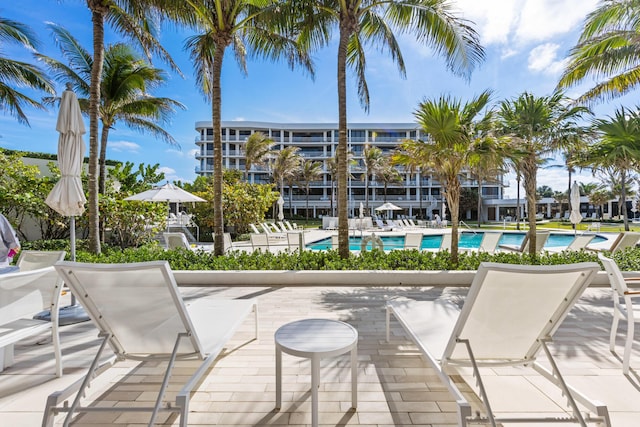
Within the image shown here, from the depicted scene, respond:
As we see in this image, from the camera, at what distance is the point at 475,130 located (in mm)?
6324

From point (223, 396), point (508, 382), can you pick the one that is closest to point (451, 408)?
point (508, 382)

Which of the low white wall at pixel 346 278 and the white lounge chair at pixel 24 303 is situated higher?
the white lounge chair at pixel 24 303

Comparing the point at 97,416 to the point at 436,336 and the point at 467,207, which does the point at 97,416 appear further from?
the point at 467,207

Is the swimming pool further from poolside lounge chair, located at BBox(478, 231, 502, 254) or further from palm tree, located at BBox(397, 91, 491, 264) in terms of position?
palm tree, located at BBox(397, 91, 491, 264)

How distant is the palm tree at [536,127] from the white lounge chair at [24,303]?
8378 millimetres

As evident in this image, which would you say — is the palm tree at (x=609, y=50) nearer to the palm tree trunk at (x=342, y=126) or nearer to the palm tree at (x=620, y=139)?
the palm tree at (x=620, y=139)

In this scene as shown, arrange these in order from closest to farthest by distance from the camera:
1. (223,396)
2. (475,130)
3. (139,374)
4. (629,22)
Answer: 1. (223,396)
2. (139,374)
3. (475,130)
4. (629,22)

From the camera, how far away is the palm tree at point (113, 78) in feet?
35.9

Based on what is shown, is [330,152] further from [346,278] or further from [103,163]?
Result: [346,278]

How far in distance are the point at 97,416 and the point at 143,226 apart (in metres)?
8.67

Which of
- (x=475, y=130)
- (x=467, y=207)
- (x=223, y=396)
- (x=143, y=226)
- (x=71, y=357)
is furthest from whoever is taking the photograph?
(x=467, y=207)

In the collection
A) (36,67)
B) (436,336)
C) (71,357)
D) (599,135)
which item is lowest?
(71,357)

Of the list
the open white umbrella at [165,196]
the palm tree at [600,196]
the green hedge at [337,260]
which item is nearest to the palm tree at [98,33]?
the green hedge at [337,260]

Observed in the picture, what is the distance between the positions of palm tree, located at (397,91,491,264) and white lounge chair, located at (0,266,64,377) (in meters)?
6.06
